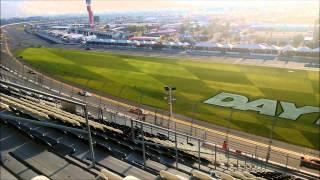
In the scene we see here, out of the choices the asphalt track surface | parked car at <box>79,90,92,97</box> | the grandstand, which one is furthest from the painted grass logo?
the grandstand

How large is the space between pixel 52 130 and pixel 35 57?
206ft

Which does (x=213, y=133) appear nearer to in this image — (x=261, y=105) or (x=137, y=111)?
(x=137, y=111)

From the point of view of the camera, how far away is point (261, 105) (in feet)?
113

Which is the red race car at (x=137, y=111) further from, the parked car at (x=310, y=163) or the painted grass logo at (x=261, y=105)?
the parked car at (x=310, y=163)

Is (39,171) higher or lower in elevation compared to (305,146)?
higher

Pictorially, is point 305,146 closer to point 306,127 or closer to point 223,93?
point 306,127

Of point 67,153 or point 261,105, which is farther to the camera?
point 261,105

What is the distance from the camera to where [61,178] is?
27.5 ft

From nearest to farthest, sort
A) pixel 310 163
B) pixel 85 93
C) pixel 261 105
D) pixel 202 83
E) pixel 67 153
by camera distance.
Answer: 1. pixel 67 153
2. pixel 310 163
3. pixel 261 105
4. pixel 85 93
5. pixel 202 83

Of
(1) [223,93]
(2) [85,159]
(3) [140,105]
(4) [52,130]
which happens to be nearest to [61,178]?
(2) [85,159]

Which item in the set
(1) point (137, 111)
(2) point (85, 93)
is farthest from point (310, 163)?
(2) point (85, 93)

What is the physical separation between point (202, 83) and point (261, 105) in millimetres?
11112

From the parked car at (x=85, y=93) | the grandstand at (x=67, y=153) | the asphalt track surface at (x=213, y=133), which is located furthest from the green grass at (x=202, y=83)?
the grandstand at (x=67, y=153)

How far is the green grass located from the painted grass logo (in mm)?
976
